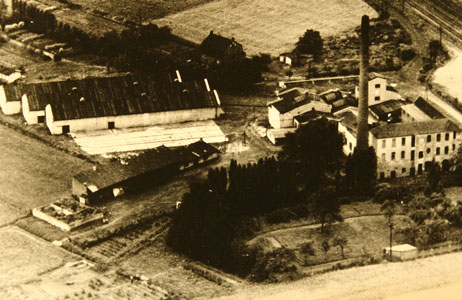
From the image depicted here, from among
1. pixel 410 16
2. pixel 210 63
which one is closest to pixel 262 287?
pixel 210 63

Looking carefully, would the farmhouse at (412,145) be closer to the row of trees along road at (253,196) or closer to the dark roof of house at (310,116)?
the row of trees along road at (253,196)

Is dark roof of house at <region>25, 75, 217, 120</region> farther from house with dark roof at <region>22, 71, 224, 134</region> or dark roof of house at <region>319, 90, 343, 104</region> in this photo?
dark roof of house at <region>319, 90, 343, 104</region>

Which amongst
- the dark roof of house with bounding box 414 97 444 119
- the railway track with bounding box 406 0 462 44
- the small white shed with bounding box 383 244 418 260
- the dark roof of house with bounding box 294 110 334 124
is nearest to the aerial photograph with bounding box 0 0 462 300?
the small white shed with bounding box 383 244 418 260

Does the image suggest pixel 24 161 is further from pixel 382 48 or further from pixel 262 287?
pixel 382 48

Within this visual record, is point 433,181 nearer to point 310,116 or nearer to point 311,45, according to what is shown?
point 310,116

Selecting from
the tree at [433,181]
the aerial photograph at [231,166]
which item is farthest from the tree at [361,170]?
the tree at [433,181]

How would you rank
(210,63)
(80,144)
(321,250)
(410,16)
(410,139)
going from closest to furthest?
1. (321,250)
2. (410,139)
3. (80,144)
4. (210,63)
5. (410,16)

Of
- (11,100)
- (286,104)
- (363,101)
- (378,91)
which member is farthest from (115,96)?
(363,101)
